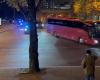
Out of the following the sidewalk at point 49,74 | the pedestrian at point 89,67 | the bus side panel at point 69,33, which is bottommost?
the bus side panel at point 69,33

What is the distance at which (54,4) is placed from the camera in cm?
8788

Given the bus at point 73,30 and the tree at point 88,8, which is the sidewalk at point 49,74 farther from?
the tree at point 88,8

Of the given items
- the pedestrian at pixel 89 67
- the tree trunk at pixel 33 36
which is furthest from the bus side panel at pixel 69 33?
the pedestrian at pixel 89 67

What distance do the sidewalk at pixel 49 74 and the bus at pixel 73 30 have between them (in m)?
16.9

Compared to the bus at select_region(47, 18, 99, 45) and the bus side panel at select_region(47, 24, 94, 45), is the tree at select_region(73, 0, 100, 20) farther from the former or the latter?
the bus side panel at select_region(47, 24, 94, 45)

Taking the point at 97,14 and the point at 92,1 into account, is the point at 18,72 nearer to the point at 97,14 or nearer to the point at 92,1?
the point at 92,1

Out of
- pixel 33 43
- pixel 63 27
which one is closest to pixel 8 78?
pixel 33 43

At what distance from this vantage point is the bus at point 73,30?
3662 centimetres

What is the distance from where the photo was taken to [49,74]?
1775 centimetres

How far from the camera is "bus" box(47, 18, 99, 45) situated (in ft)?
120

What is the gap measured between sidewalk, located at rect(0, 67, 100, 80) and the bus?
16858 millimetres

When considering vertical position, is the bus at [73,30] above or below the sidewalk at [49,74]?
below

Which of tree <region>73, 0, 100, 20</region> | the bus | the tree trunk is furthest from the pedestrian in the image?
tree <region>73, 0, 100, 20</region>

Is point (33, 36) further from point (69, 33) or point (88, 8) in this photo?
point (88, 8)
